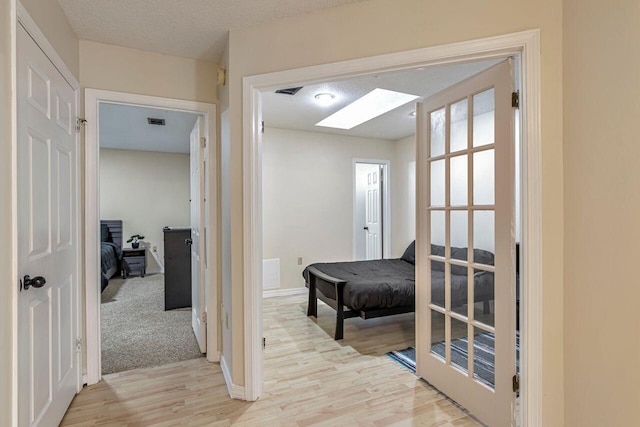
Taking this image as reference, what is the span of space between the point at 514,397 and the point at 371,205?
425cm

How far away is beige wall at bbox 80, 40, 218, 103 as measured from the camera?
2209 millimetres

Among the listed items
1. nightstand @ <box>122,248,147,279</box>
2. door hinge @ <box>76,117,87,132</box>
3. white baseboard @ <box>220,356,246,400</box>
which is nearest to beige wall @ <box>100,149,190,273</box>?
nightstand @ <box>122,248,147,279</box>

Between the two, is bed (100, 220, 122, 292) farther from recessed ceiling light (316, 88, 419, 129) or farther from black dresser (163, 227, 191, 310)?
recessed ceiling light (316, 88, 419, 129)

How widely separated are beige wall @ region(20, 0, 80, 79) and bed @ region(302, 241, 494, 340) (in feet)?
8.13

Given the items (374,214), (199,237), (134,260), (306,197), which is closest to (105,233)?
(134,260)

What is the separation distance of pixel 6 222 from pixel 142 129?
412 centimetres

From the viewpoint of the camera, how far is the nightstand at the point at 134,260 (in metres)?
5.79

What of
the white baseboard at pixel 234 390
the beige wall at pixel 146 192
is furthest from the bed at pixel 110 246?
the white baseboard at pixel 234 390

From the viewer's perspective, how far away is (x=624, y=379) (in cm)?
124

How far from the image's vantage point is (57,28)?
178 centimetres

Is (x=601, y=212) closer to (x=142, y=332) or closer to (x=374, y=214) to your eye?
(x=142, y=332)

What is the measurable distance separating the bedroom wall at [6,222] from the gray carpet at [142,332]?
1378 millimetres

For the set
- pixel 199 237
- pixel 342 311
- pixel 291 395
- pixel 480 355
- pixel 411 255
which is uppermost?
pixel 199 237

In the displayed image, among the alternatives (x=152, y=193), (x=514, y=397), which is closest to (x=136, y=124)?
(x=152, y=193)
